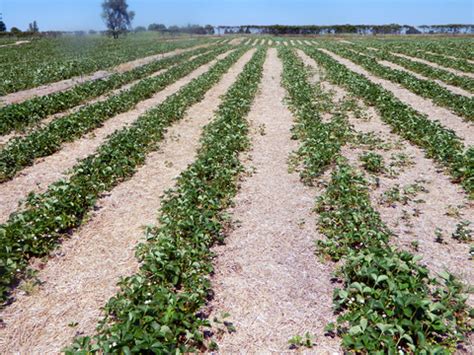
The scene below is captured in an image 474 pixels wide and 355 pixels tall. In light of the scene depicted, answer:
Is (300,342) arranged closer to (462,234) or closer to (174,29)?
(462,234)

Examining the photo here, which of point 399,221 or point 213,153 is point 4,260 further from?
point 399,221

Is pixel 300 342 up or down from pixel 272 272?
up

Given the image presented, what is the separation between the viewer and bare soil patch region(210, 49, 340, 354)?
4004 mm

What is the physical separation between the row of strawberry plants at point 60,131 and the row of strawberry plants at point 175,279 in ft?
13.3

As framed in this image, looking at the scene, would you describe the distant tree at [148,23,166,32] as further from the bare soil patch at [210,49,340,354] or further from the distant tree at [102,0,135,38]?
the bare soil patch at [210,49,340,354]

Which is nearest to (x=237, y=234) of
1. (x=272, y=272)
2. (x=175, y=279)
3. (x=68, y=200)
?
(x=272, y=272)

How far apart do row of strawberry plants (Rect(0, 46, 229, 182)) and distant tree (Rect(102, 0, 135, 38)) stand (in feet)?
243

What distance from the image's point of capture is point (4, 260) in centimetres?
472

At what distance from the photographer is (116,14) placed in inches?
Result: 3342

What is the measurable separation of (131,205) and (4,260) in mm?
2529

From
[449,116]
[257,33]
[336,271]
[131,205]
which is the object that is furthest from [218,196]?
[257,33]

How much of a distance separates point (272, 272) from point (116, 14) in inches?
3700

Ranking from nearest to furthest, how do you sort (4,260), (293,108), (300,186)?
(4,260) < (300,186) < (293,108)

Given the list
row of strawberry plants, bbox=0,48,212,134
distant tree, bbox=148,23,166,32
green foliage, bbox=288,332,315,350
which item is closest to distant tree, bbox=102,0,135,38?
distant tree, bbox=148,23,166,32
